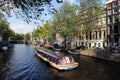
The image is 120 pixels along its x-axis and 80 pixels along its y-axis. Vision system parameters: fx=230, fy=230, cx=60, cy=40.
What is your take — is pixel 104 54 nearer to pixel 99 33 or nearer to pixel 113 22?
pixel 113 22

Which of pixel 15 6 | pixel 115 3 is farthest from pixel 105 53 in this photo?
pixel 15 6

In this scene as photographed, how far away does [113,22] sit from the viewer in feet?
261

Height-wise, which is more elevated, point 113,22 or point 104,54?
point 113,22

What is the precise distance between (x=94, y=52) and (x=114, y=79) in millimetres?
31820

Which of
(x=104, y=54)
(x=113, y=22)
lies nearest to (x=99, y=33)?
(x=113, y=22)

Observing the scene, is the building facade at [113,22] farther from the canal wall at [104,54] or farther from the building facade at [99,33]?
the canal wall at [104,54]

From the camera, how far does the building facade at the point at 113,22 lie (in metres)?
77.1

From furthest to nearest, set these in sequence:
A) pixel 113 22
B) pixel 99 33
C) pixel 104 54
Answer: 1. pixel 99 33
2. pixel 113 22
3. pixel 104 54

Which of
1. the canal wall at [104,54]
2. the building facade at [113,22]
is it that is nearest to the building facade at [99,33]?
the building facade at [113,22]

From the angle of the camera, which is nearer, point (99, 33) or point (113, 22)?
point (113, 22)

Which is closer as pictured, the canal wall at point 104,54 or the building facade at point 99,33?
the canal wall at point 104,54

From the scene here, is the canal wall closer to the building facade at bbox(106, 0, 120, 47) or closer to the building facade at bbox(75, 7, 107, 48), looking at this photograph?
the building facade at bbox(106, 0, 120, 47)

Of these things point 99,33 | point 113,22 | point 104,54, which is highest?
point 113,22

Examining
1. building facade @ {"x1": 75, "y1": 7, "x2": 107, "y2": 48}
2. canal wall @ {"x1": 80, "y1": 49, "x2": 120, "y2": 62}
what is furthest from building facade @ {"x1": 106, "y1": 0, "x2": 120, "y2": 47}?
canal wall @ {"x1": 80, "y1": 49, "x2": 120, "y2": 62}
